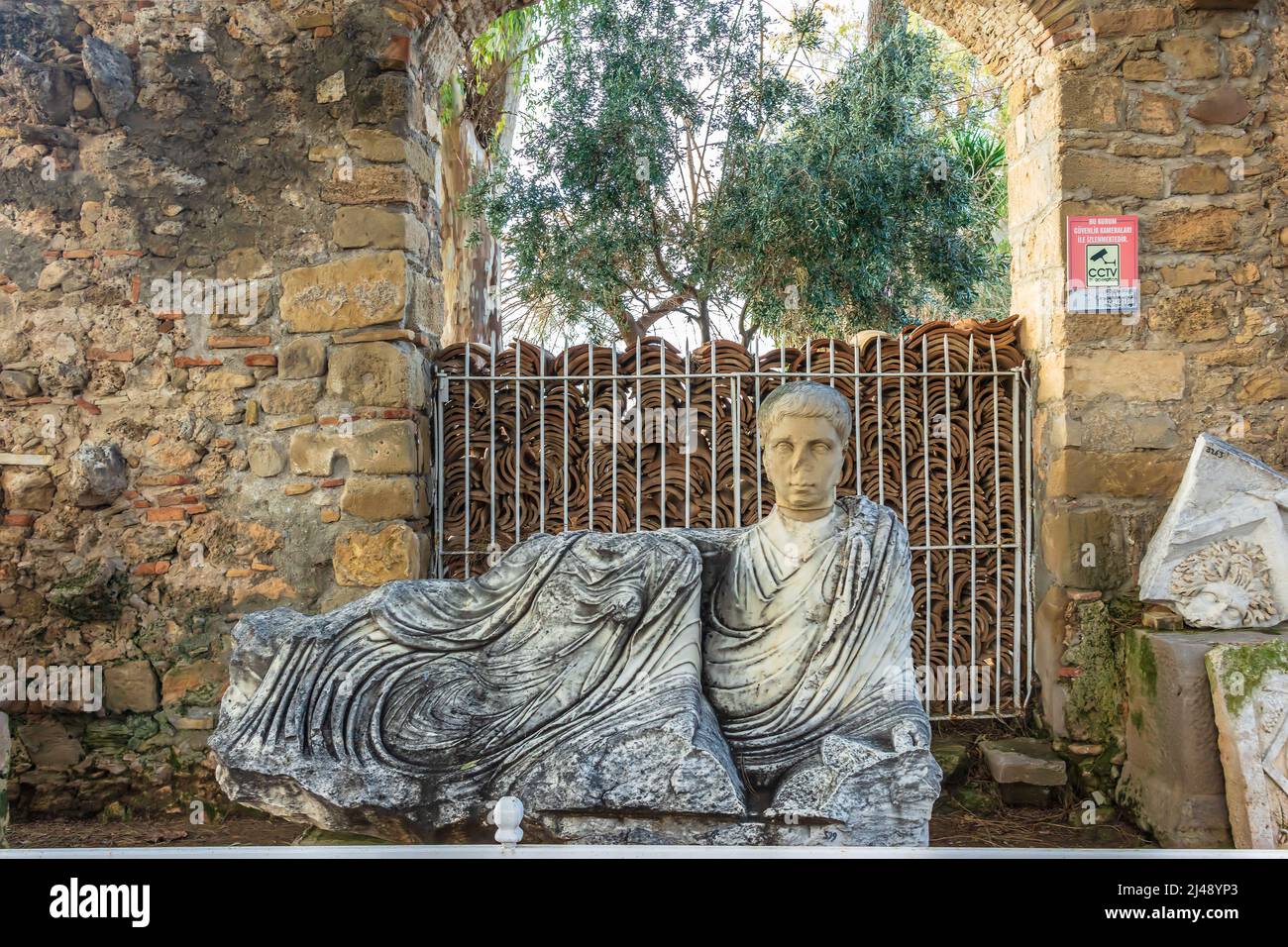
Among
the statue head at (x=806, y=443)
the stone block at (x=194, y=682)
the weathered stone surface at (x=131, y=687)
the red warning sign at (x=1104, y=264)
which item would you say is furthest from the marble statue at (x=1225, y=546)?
the weathered stone surface at (x=131, y=687)

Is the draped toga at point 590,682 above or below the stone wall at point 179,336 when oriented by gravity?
below

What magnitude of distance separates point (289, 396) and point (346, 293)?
533 mm

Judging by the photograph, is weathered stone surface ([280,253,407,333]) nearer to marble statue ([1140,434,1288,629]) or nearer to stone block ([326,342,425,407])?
stone block ([326,342,425,407])

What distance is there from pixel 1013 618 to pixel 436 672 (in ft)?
10.1

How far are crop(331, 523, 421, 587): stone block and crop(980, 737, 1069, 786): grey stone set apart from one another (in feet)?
8.75

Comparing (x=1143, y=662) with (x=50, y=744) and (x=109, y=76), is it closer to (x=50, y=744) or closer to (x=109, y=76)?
(x=50, y=744)

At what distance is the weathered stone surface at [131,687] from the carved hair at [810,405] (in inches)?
132

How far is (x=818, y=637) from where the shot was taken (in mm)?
2398

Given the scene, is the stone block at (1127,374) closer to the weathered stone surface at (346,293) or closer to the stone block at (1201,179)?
the stone block at (1201,179)

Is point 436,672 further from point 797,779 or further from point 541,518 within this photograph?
point 541,518

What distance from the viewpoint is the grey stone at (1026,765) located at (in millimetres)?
4156

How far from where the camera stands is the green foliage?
6742 mm

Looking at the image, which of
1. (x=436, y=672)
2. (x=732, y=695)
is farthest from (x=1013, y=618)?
(x=436, y=672)

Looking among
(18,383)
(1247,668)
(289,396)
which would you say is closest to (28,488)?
(18,383)
